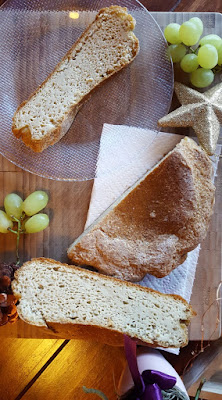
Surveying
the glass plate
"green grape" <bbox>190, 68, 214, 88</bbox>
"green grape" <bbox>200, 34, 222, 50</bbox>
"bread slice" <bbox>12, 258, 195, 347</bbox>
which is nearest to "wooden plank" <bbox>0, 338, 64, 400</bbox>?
"bread slice" <bbox>12, 258, 195, 347</bbox>

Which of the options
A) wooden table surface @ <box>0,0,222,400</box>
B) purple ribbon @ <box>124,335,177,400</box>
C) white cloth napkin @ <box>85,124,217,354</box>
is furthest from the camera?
wooden table surface @ <box>0,0,222,400</box>

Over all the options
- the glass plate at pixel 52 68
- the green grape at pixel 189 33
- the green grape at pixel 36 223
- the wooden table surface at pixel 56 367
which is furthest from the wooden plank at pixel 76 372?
the green grape at pixel 189 33

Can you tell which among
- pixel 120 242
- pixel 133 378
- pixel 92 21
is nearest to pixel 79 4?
pixel 92 21

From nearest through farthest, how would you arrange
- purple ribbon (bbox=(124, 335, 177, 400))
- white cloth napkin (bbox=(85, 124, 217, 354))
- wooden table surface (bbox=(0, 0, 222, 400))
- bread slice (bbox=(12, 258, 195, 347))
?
purple ribbon (bbox=(124, 335, 177, 400))
bread slice (bbox=(12, 258, 195, 347))
white cloth napkin (bbox=(85, 124, 217, 354))
wooden table surface (bbox=(0, 0, 222, 400))

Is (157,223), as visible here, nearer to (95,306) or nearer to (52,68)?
(95,306)

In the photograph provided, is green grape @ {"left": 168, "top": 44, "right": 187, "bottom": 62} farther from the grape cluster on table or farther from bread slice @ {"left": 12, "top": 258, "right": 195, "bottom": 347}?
bread slice @ {"left": 12, "top": 258, "right": 195, "bottom": 347}

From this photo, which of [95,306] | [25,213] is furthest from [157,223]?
[25,213]
